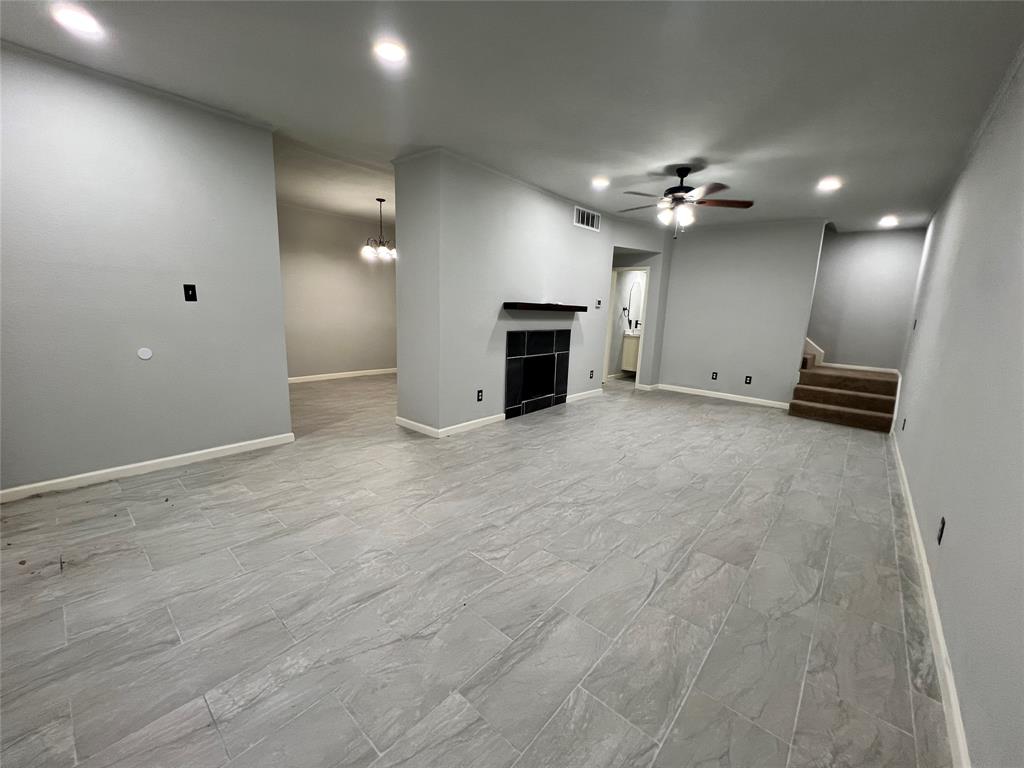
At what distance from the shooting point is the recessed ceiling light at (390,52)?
2270mm

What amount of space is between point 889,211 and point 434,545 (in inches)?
266

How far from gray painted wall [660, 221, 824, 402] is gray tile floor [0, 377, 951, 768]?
3.41 metres

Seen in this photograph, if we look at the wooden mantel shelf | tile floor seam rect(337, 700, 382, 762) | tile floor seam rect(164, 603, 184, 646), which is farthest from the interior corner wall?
tile floor seam rect(337, 700, 382, 762)

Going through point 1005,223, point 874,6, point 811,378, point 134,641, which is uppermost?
point 874,6

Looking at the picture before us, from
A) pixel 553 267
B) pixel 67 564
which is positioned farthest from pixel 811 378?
pixel 67 564

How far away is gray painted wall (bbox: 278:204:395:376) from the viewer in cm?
683

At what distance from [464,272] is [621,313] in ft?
18.0

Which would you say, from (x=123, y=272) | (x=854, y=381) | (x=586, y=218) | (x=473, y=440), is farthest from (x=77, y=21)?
(x=854, y=381)

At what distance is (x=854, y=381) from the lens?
5633mm

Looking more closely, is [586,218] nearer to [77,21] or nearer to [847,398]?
[847,398]

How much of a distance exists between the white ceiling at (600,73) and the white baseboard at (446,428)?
2.76 metres

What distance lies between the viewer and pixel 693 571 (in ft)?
7.44

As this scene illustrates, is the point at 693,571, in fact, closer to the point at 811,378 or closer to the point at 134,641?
the point at 134,641

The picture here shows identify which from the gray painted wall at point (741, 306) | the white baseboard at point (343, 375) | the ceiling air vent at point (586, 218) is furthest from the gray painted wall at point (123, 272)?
the gray painted wall at point (741, 306)
